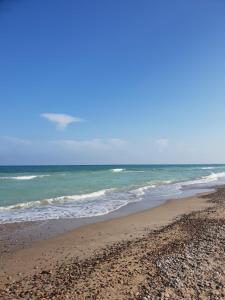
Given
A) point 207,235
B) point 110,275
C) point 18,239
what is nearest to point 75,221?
point 18,239

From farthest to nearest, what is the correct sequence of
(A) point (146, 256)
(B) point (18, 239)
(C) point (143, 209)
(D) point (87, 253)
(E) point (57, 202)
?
(E) point (57, 202)
(C) point (143, 209)
(B) point (18, 239)
(D) point (87, 253)
(A) point (146, 256)

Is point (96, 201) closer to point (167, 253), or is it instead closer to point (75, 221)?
point (75, 221)

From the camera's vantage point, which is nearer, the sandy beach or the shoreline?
the sandy beach

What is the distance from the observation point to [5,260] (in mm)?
7719

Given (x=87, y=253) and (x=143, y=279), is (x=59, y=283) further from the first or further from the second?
(x=87, y=253)

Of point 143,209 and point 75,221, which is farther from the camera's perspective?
point 143,209

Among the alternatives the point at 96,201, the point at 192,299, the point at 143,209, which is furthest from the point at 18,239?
the point at 96,201

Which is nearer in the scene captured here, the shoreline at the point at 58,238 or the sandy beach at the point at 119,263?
the sandy beach at the point at 119,263

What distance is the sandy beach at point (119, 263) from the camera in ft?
18.3

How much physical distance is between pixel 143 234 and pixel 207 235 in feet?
6.63

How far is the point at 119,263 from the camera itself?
275 inches

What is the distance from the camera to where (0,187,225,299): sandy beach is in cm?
558

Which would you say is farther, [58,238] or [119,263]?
[58,238]

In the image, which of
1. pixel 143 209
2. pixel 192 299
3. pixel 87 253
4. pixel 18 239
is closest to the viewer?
pixel 192 299
